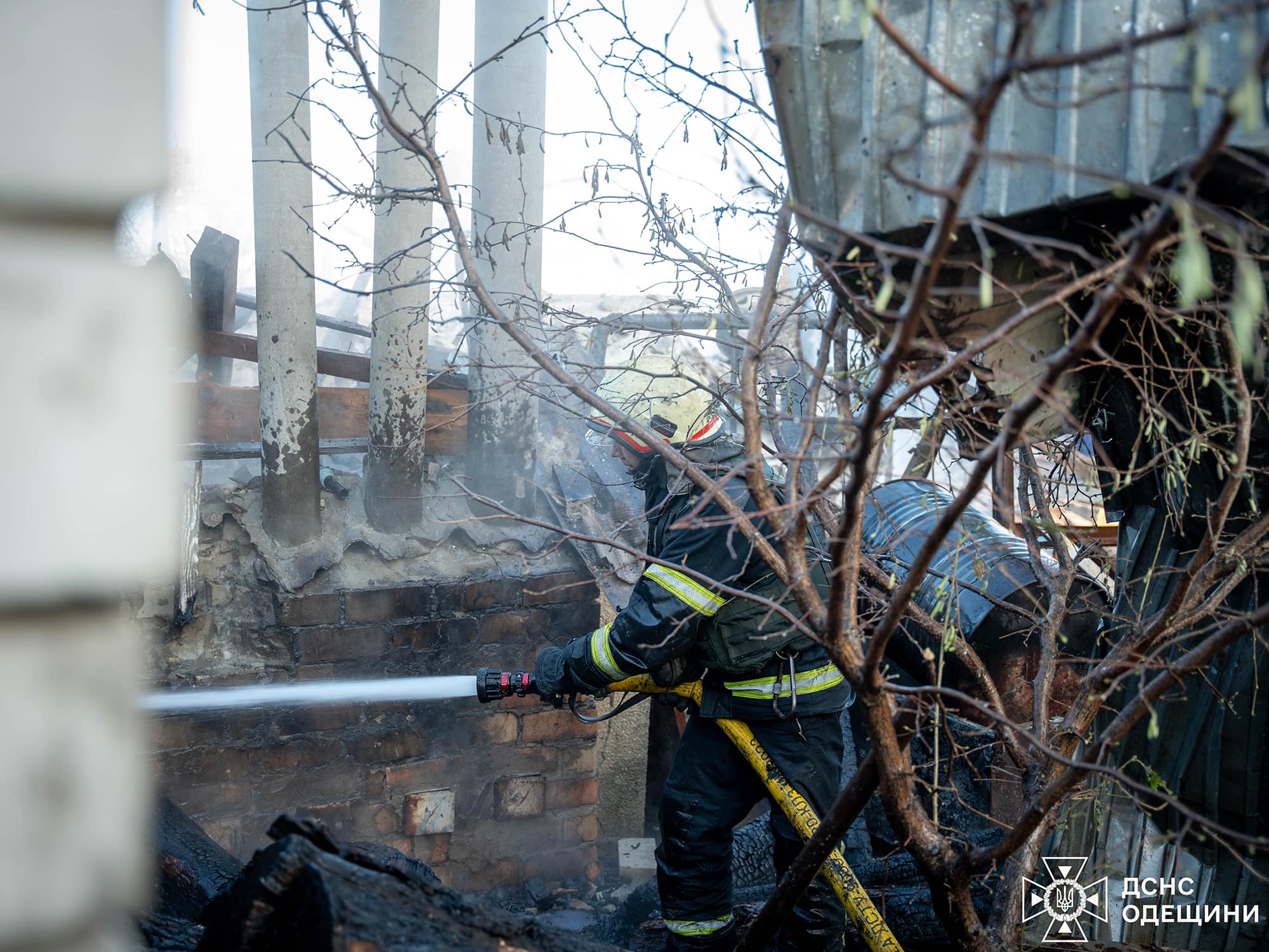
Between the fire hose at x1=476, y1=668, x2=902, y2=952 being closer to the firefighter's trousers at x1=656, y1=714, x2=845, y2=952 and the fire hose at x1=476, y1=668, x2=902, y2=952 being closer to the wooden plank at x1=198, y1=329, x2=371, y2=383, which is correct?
the firefighter's trousers at x1=656, y1=714, x2=845, y2=952

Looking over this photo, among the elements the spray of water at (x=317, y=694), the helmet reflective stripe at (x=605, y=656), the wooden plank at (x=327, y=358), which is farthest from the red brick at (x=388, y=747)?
the wooden plank at (x=327, y=358)

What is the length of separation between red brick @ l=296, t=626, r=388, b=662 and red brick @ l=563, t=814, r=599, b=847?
123cm

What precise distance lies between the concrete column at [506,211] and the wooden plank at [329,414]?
0.10m

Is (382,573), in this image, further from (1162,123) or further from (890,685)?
(1162,123)

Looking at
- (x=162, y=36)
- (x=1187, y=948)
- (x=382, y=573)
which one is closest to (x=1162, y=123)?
(x=162, y=36)

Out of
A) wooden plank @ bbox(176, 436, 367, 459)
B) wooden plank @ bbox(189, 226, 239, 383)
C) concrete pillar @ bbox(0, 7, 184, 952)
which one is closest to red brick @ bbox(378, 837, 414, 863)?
wooden plank @ bbox(176, 436, 367, 459)

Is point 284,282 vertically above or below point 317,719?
above

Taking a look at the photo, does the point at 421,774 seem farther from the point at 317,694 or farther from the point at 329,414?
the point at 329,414

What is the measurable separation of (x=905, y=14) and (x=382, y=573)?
2828 millimetres

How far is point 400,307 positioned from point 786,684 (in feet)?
6.80

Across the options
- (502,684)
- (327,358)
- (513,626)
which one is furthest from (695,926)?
(327,358)

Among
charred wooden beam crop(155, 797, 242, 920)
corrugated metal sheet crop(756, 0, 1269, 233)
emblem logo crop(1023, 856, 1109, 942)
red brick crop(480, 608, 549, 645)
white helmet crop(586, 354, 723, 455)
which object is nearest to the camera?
corrugated metal sheet crop(756, 0, 1269, 233)

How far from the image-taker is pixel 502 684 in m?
3.21

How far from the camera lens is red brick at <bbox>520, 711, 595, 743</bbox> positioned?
3896 millimetres
